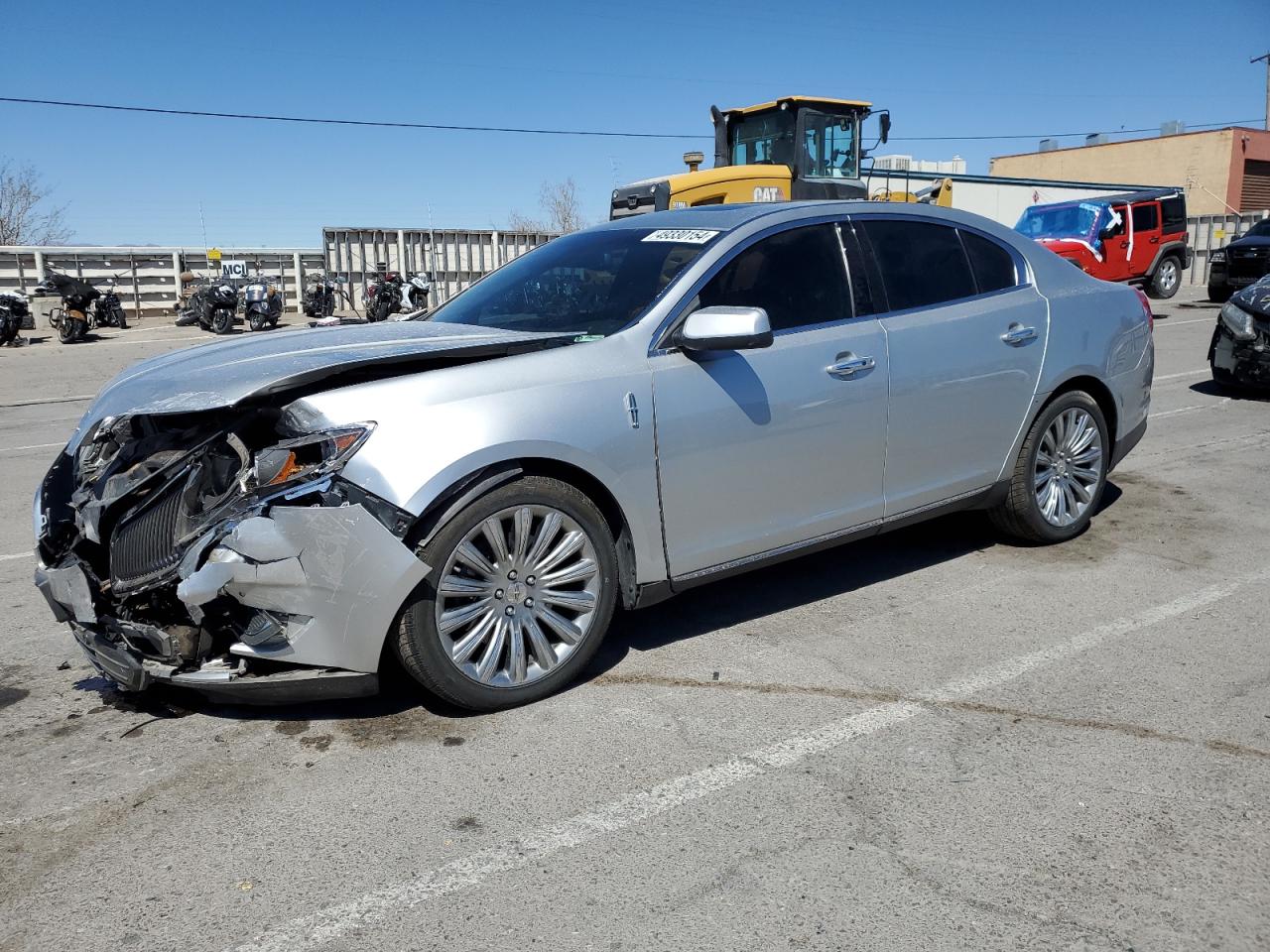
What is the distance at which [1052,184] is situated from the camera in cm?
3347

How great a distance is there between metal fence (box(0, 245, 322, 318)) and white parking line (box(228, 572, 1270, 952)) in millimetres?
25553

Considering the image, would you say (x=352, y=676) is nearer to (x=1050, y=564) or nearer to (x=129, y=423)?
(x=129, y=423)

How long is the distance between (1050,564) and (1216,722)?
1816 millimetres

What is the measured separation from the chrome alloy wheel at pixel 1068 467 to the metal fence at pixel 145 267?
80.0ft

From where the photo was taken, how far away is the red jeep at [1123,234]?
70.9 ft

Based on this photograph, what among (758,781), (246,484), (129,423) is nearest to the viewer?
(758,781)

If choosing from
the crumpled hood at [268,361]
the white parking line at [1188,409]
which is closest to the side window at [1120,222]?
the white parking line at [1188,409]

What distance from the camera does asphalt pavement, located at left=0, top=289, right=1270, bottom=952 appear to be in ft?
8.41

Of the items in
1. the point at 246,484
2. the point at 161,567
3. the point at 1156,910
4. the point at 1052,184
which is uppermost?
the point at 1052,184

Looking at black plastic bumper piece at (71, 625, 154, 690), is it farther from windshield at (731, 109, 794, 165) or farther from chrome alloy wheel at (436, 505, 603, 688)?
windshield at (731, 109, 794, 165)

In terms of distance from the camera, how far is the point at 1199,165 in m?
49.9

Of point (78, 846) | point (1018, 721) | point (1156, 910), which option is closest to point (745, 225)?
point (1018, 721)

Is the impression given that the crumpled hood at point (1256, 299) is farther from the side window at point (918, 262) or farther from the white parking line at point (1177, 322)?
the white parking line at point (1177, 322)

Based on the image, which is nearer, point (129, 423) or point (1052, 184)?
point (129, 423)
